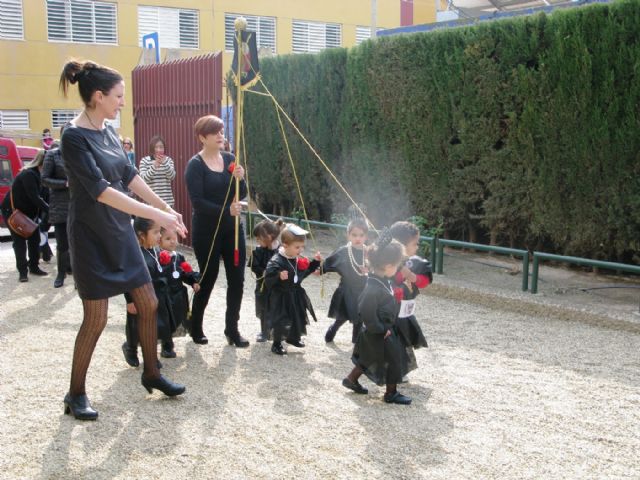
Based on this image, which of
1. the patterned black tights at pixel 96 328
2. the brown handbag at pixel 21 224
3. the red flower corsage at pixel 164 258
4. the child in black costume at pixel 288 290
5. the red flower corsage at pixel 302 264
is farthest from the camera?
the brown handbag at pixel 21 224

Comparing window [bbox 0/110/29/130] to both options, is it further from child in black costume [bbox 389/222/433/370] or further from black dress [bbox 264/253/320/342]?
child in black costume [bbox 389/222/433/370]

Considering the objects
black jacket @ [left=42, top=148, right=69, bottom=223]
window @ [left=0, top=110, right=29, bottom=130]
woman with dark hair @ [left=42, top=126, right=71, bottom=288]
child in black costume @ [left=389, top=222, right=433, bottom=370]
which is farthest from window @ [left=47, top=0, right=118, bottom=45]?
child in black costume @ [left=389, top=222, right=433, bottom=370]

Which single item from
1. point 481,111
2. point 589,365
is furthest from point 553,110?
point 589,365

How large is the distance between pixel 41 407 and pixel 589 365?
3.54 metres

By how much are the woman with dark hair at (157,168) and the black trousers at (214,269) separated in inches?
143

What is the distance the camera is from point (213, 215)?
5848mm

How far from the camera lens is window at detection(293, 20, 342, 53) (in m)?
26.3

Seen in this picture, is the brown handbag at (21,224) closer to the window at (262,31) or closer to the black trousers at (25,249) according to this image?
the black trousers at (25,249)

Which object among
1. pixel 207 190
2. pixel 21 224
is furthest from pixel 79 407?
pixel 21 224

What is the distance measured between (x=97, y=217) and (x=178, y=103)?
6.93 meters

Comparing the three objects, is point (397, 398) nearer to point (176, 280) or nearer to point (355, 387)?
point (355, 387)

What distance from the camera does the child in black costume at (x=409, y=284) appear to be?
5.07 meters

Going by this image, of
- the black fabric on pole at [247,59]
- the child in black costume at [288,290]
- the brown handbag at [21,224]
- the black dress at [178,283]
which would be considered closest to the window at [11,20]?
the brown handbag at [21,224]

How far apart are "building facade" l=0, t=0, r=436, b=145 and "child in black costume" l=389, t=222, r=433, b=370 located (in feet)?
52.9
